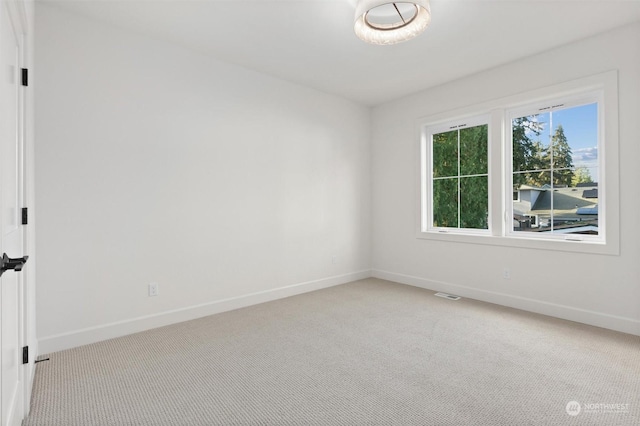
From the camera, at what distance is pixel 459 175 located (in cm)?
427

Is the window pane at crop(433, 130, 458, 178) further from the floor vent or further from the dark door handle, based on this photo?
the dark door handle

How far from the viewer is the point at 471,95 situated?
394 centimetres

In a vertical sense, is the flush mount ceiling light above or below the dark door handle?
above

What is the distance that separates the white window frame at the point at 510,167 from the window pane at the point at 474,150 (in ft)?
0.40

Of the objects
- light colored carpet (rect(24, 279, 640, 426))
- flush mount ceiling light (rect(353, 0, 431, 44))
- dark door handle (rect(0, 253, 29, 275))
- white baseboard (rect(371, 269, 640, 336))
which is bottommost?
light colored carpet (rect(24, 279, 640, 426))

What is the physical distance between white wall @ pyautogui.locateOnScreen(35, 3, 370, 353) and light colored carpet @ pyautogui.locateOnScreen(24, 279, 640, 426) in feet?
1.49

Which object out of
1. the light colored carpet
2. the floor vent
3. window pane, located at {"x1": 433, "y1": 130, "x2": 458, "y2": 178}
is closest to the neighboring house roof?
window pane, located at {"x1": 433, "y1": 130, "x2": 458, "y2": 178}

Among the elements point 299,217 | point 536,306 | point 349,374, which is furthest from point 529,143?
point 349,374

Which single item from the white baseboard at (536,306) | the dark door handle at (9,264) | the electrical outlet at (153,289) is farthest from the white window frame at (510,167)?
the dark door handle at (9,264)

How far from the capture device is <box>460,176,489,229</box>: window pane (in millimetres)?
3986

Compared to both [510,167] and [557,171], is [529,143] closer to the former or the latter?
[510,167]

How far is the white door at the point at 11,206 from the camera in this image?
4.34 feet

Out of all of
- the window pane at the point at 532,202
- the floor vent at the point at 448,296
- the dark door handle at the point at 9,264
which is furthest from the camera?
the floor vent at the point at 448,296

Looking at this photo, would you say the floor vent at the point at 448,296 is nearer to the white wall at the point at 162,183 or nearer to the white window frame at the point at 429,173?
the white window frame at the point at 429,173
